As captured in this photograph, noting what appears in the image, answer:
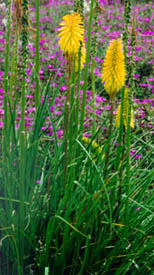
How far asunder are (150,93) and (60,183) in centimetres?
417

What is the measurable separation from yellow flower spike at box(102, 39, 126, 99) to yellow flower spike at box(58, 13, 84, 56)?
0.51ft

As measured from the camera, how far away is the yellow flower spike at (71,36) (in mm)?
1665

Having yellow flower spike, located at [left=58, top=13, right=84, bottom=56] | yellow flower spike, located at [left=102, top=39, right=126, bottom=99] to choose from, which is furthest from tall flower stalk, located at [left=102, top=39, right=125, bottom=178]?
yellow flower spike, located at [left=58, top=13, right=84, bottom=56]

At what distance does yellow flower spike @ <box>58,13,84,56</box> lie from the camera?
5.46 ft

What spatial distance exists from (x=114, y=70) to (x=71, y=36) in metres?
0.23

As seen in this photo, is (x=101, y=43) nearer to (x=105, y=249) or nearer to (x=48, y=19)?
(x=48, y=19)

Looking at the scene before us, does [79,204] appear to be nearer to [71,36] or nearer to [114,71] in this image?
[114,71]

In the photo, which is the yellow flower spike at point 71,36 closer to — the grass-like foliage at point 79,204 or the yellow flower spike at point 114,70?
the grass-like foliage at point 79,204


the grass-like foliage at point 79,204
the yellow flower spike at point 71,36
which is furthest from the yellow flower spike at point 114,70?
the yellow flower spike at point 71,36

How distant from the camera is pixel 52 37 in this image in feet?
27.6

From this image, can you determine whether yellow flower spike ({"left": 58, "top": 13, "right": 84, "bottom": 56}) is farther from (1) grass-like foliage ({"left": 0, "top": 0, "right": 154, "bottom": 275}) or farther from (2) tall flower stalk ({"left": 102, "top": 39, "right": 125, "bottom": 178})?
(2) tall flower stalk ({"left": 102, "top": 39, "right": 125, "bottom": 178})

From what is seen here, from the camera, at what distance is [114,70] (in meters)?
1.77

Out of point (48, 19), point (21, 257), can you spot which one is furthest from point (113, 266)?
point (48, 19)

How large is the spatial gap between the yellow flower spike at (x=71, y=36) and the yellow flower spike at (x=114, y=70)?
16 centimetres
